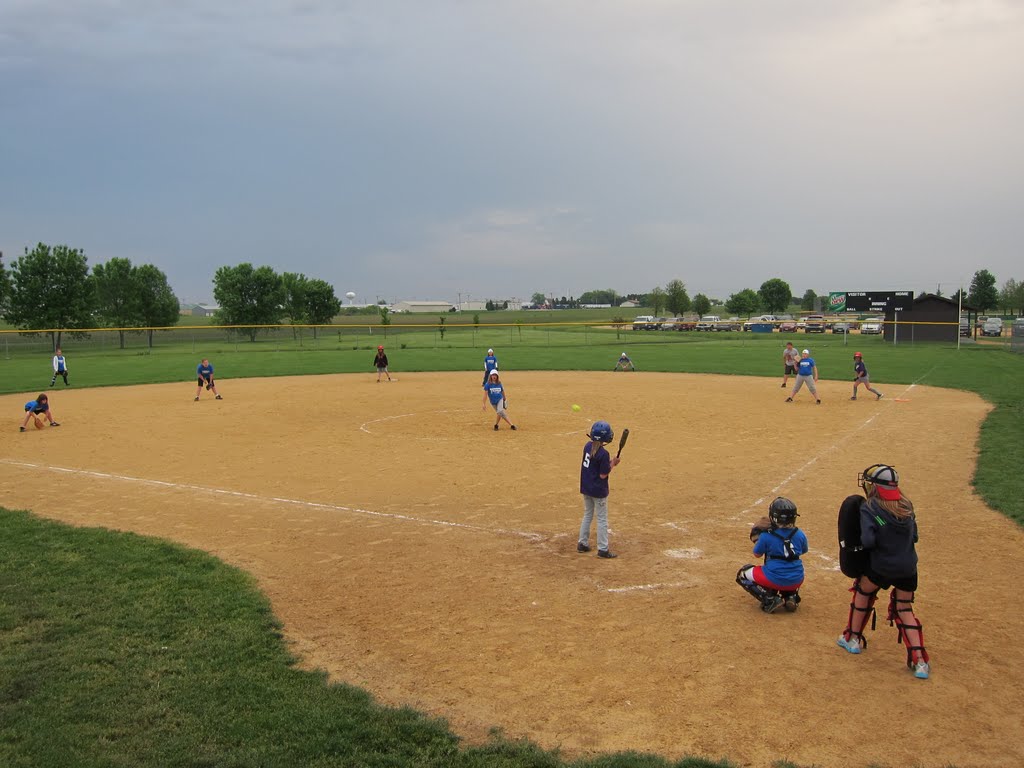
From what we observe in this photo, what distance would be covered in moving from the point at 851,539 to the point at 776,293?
13251 cm

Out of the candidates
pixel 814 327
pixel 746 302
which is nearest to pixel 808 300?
pixel 746 302

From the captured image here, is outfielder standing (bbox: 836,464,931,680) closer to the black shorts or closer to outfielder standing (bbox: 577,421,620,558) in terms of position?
the black shorts

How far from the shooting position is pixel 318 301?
91.8 m

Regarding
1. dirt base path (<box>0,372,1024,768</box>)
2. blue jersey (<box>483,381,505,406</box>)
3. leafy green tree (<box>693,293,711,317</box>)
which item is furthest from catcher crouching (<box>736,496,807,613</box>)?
leafy green tree (<box>693,293,711,317</box>)

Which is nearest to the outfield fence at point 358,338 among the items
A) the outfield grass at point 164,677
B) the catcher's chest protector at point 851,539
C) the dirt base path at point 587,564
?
the dirt base path at point 587,564

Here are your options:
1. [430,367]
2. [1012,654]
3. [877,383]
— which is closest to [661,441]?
[1012,654]

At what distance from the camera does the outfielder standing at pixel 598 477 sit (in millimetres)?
9492

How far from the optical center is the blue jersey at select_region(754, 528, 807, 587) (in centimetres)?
788

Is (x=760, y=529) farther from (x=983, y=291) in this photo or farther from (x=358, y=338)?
(x=983, y=291)

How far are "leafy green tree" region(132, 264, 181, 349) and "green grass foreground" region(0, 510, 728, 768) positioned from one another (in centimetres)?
7502

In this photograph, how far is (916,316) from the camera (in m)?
61.5

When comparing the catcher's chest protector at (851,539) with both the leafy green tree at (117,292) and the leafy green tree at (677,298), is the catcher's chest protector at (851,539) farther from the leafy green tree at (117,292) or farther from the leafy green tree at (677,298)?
the leafy green tree at (677,298)

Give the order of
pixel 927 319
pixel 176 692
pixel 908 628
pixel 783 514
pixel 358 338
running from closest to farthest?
pixel 176 692, pixel 908 628, pixel 783 514, pixel 927 319, pixel 358 338

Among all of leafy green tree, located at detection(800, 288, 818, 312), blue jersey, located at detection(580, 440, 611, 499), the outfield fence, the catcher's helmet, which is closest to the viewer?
the catcher's helmet
